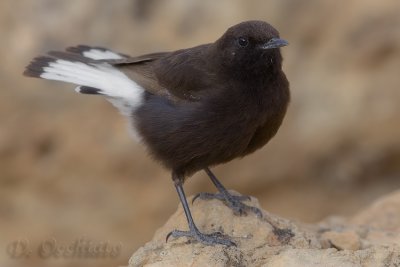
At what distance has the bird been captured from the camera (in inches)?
243

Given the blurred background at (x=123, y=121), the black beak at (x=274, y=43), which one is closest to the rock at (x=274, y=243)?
the black beak at (x=274, y=43)

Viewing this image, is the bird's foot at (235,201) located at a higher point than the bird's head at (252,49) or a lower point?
lower

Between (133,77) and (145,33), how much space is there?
3.20m

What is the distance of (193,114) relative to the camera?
20.4 ft

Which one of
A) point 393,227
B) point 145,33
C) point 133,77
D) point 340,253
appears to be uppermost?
point 145,33

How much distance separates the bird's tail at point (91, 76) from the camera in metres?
6.76

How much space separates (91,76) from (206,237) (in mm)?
1984

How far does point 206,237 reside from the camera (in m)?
5.80

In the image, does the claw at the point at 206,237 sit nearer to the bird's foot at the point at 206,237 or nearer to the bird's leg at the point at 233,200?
the bird's foot at the point at 206,237

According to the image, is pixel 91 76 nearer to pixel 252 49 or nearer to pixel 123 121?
pixel 252 49

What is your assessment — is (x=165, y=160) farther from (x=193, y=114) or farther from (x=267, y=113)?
(x=267, y=113)

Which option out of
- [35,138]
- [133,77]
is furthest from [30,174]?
[133,77]

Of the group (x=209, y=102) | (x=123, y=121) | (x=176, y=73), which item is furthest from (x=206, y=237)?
(x=123, y=121)

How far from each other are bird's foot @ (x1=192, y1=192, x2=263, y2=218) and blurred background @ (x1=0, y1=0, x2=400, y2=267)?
3615 mm
